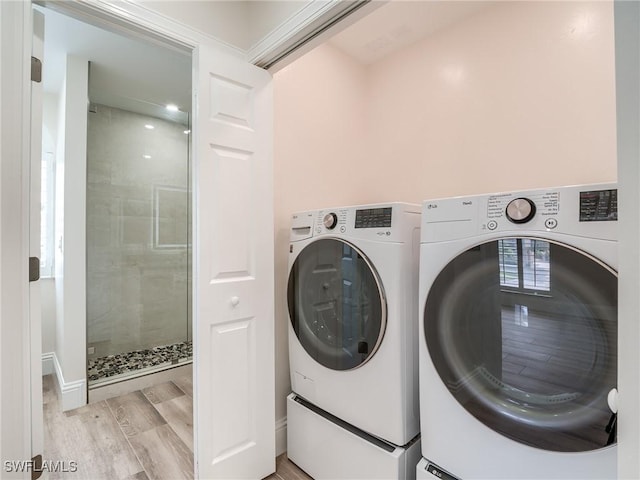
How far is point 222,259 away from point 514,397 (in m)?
1.19

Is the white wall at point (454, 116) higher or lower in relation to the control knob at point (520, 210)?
higher

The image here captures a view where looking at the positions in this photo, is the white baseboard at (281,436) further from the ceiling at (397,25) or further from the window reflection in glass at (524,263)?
the ceiling at (397,25)

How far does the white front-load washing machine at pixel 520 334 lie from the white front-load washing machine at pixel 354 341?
0.34 ft

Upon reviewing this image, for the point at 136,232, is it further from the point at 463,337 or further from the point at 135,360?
the point at 463,337

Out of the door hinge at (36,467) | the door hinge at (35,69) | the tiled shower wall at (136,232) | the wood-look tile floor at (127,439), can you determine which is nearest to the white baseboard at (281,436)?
the wood-look tile floor at (127,439)

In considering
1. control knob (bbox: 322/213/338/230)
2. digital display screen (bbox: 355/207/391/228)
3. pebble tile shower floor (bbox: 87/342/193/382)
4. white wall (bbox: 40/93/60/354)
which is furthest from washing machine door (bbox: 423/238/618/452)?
white wall (bbox: 40/93/60/354)

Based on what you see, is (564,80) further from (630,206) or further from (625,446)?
(625,446)

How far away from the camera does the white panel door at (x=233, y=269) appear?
135cm

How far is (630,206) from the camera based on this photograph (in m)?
0.38

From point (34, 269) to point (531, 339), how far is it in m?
1.69

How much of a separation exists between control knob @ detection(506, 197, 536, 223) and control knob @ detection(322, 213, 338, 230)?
71 centimetres

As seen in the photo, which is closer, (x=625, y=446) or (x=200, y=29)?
(x=625, y=446)

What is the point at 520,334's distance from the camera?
0.94 m

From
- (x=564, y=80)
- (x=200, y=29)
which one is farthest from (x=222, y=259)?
(x=564, y=80)
